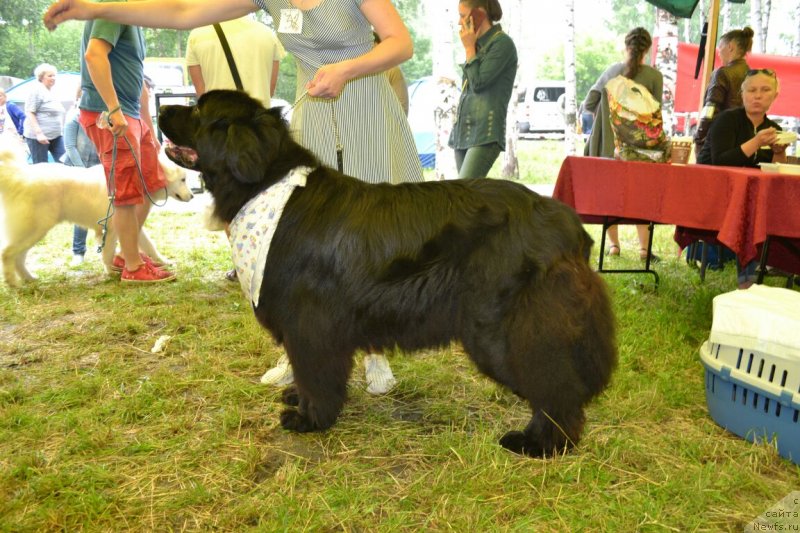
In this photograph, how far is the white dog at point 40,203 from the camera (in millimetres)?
4910

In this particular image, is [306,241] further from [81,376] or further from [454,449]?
[81,376]

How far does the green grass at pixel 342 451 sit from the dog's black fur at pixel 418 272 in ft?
0.94

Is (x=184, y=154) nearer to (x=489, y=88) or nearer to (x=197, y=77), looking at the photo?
(x=197, y=77)

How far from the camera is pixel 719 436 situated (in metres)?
2.53

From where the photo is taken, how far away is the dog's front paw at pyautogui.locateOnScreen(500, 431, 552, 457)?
231 cm

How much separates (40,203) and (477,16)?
3820 millimetres

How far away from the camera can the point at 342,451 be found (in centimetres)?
239

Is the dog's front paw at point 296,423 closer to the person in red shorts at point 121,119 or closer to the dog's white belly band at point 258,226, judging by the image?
the dog's white belly band at point 258,226

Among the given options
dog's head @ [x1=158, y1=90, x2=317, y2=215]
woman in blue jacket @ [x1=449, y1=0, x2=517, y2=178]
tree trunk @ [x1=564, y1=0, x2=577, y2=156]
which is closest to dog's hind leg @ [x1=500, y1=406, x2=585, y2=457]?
dog's head @ [x1=158, y1=90, x2=317, y2=215]

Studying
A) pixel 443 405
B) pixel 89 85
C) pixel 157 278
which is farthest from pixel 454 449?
pixel 89 85

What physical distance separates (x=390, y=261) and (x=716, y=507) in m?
1.36

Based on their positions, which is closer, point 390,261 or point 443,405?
point 390,261

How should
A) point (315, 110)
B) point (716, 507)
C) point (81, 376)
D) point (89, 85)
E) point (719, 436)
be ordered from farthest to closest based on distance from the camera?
point (89, 85)
point (81, 376)
point (315, 110)
point (719, 436)
point (716, 507)

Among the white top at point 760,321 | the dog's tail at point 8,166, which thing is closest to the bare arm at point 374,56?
the white top at point 760,321
